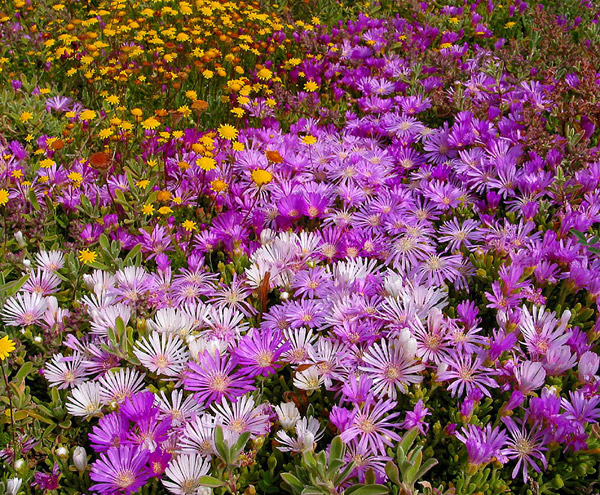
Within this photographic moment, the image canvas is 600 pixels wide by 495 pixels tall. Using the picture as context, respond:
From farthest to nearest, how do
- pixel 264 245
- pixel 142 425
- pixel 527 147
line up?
pixel 527 147 → pixel 264 245 → pixel 142 425

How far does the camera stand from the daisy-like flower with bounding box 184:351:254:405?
6.04 feet

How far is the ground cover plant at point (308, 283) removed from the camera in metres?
1.73

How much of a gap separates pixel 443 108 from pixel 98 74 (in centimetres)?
271

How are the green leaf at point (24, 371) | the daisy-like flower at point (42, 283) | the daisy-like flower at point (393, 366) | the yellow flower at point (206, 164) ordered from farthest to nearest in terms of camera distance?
the yellow flower at point (206, 164), the daisy-like flower at point (42, 283), the green leaf at point (24, 371), the daisy-like flower at point (393, 366)

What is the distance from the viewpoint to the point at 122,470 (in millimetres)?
1640

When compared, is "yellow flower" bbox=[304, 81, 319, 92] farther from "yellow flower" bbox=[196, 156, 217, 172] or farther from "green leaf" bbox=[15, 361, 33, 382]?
"green leaf" bbox=[15, 361, 33, 382]

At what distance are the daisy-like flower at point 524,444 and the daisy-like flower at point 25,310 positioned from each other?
6.01 feet

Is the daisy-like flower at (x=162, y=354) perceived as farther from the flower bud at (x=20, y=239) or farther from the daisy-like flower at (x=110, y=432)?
the flower bud at (x=20, y=239)

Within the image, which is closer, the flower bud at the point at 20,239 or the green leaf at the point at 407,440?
the green leaf at the point at 407,440

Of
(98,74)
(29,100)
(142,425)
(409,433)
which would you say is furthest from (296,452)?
(98,74)

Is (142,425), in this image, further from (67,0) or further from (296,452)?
(67,0)

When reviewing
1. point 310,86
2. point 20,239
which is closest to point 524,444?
point 20,239

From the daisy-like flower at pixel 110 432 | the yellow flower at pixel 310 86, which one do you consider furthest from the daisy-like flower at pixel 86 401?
the yellow flower at pixel 310 86

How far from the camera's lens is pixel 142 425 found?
1692 millimetres
